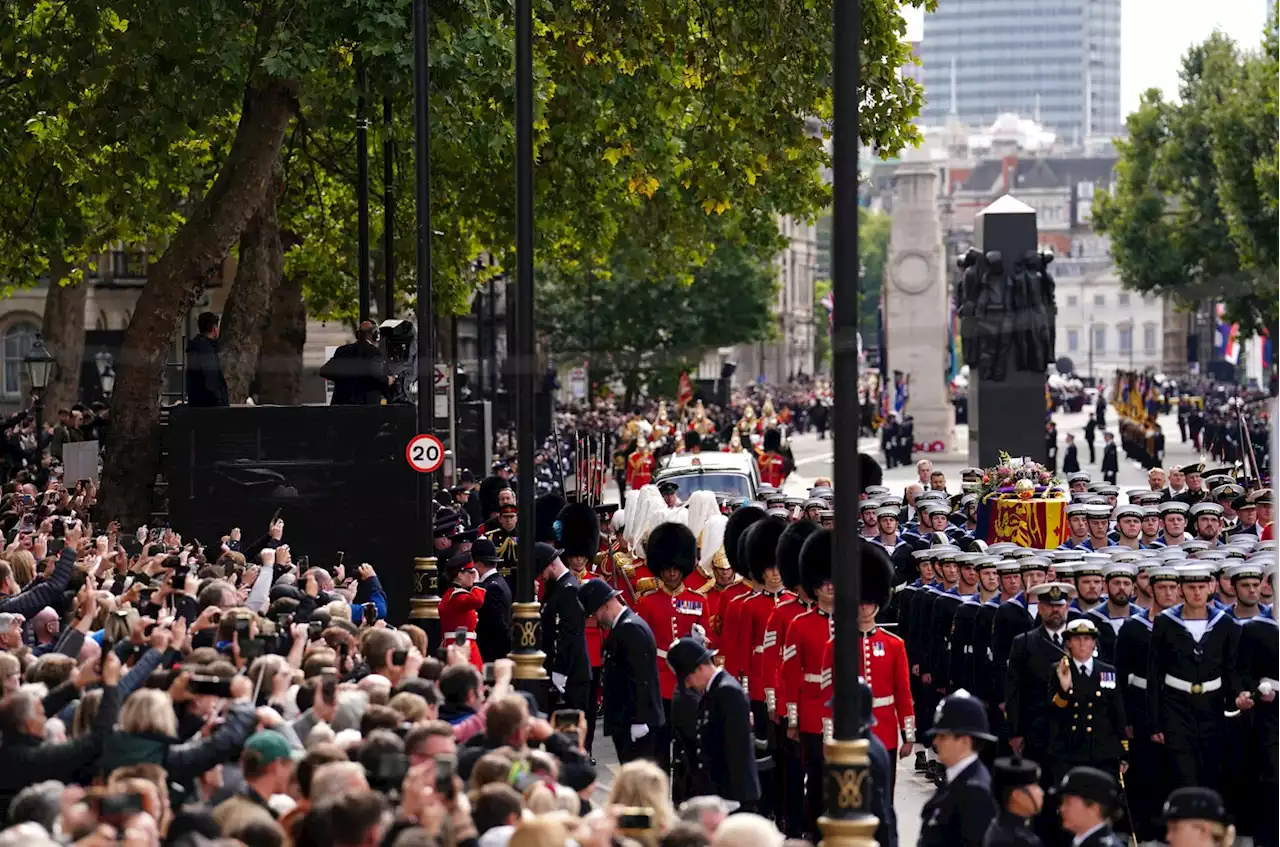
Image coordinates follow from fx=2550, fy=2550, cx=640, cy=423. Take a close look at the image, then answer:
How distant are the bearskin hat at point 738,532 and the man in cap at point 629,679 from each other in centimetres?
196

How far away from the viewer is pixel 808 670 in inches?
591

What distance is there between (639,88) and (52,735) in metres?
20.4

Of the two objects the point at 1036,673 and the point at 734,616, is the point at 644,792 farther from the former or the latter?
the point at 734,616

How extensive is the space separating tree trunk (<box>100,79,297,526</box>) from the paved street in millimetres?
6596

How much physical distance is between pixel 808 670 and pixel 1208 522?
24.5 ft

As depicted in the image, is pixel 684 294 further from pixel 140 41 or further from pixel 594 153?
pixel 140 41

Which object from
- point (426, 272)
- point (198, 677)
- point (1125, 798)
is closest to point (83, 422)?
point (426, 272)

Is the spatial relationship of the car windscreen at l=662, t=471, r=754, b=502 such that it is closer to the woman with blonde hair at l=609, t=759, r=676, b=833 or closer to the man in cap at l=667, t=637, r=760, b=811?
the man in cap at l=667, t=637, r=760, b=811

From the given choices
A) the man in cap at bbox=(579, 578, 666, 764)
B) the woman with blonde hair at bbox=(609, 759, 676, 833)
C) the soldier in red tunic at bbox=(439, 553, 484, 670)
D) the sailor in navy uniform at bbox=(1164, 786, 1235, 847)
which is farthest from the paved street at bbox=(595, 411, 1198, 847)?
the sailor in navy uniform at bbox=(1164, 786, 1235, 847)

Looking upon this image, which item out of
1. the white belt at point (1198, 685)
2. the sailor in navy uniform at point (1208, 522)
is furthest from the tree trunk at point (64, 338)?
the white belt at point (1198, 685)

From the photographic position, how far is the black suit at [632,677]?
1525cm

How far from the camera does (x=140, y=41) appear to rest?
24.6 m

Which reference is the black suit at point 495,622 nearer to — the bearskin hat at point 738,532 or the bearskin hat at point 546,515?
the bearskin hat at point 738,532

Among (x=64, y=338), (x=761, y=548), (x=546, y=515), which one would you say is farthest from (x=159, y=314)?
(x=64, y=338)
